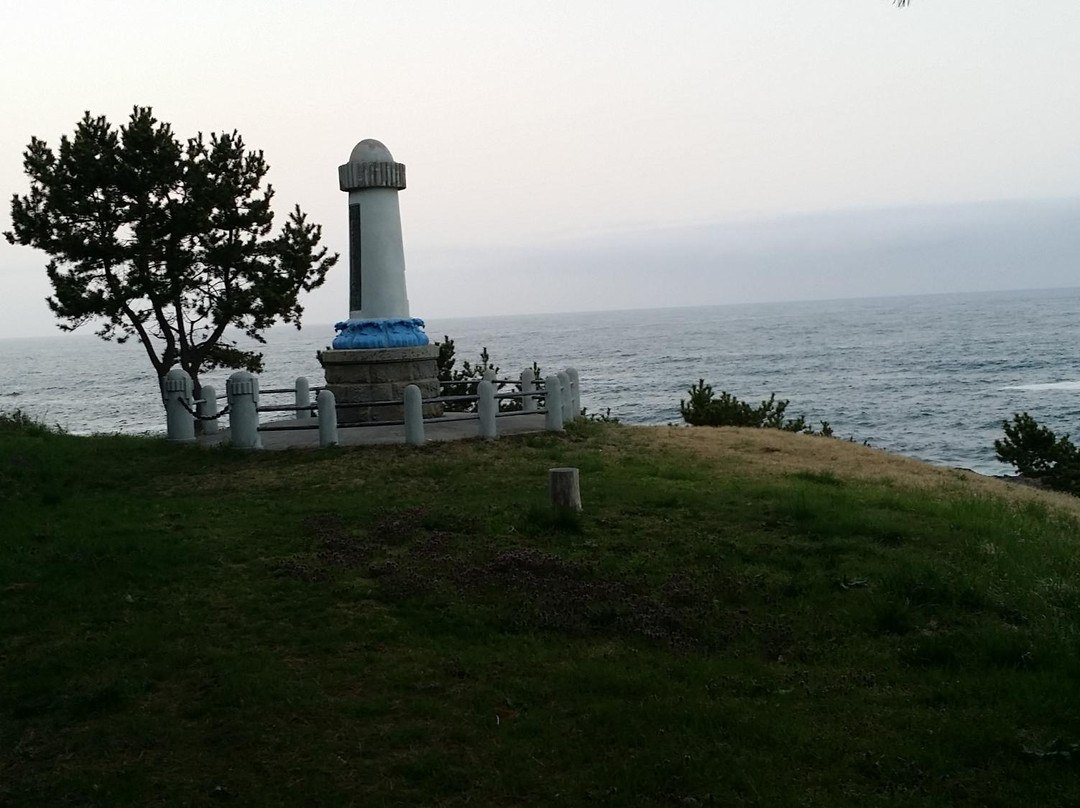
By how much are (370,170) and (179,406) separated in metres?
5.49

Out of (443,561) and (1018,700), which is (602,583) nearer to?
(443,561)

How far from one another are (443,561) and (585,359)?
92720 millimetres

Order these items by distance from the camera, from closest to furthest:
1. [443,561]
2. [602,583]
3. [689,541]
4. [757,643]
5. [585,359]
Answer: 1. [757,643]
2. [602,583]
3. [443,561]
4. [689,541]
5. [585,359]

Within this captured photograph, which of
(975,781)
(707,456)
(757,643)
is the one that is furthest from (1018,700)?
(707,456)

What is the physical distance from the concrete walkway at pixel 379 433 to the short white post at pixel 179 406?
342 mm

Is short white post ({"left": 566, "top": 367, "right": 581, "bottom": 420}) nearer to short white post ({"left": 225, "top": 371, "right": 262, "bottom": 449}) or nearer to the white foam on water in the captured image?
short white post ({"left": 225, "top": 371, "right": 262, "bottom": 449})

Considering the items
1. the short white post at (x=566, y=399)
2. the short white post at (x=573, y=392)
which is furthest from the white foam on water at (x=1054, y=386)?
the short white post at (x=566, y=399)

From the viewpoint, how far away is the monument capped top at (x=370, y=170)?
18891 millimetres

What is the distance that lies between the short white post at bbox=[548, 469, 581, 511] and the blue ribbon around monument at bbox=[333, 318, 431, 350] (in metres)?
8.09

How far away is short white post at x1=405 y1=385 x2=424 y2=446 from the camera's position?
52.9ft

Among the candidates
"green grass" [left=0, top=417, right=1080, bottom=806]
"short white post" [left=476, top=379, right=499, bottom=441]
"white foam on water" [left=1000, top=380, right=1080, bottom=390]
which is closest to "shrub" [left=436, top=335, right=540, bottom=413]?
"short white post" [left=476, top=379, right=499, bottom=441]

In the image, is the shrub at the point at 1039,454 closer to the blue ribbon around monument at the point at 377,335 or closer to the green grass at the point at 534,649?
the green grass at the point at 534,649

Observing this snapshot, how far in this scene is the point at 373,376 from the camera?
19.1 metres

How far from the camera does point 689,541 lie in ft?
35.2
